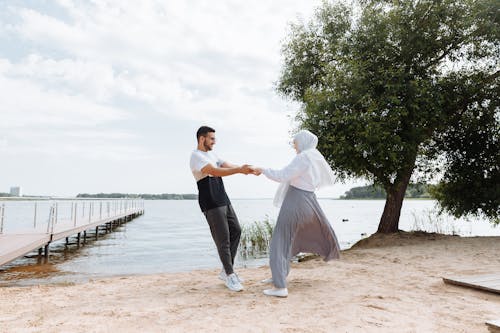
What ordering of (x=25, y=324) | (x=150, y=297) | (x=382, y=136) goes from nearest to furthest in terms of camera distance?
(x=25, y=324)
(x=150, y=297)
(x=382, y=136)

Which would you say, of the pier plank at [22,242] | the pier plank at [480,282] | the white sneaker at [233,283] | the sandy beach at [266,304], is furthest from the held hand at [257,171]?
the pier plank at [22,242]

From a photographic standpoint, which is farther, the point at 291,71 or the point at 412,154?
the point at 291,71

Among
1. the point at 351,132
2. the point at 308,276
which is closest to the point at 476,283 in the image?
the point at 308,276

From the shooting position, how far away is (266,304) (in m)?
4.28

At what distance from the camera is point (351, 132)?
10.1 meters

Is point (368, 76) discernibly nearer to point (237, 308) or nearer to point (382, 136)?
point (382, 136)

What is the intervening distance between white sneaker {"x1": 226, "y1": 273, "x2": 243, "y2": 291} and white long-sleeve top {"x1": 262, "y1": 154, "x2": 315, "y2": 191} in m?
1.45

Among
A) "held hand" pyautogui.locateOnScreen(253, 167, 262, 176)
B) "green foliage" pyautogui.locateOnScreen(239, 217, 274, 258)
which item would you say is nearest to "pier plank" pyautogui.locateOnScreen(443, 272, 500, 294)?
"held hand" pyautogui.locateOnScreen(253, 167, 262, 176)

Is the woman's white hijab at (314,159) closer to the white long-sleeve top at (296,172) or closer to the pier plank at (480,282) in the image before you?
the white long-sleeve top at (296,172)

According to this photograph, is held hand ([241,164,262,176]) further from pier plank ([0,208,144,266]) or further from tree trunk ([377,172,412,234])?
tree trunk ([377,172,412,234])

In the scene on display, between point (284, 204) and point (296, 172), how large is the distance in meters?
0.49

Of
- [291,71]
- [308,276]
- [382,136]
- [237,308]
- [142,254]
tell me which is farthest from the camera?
[142,254]

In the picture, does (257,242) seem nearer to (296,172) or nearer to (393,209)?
(393,209)

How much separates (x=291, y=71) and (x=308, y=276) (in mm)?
9109
